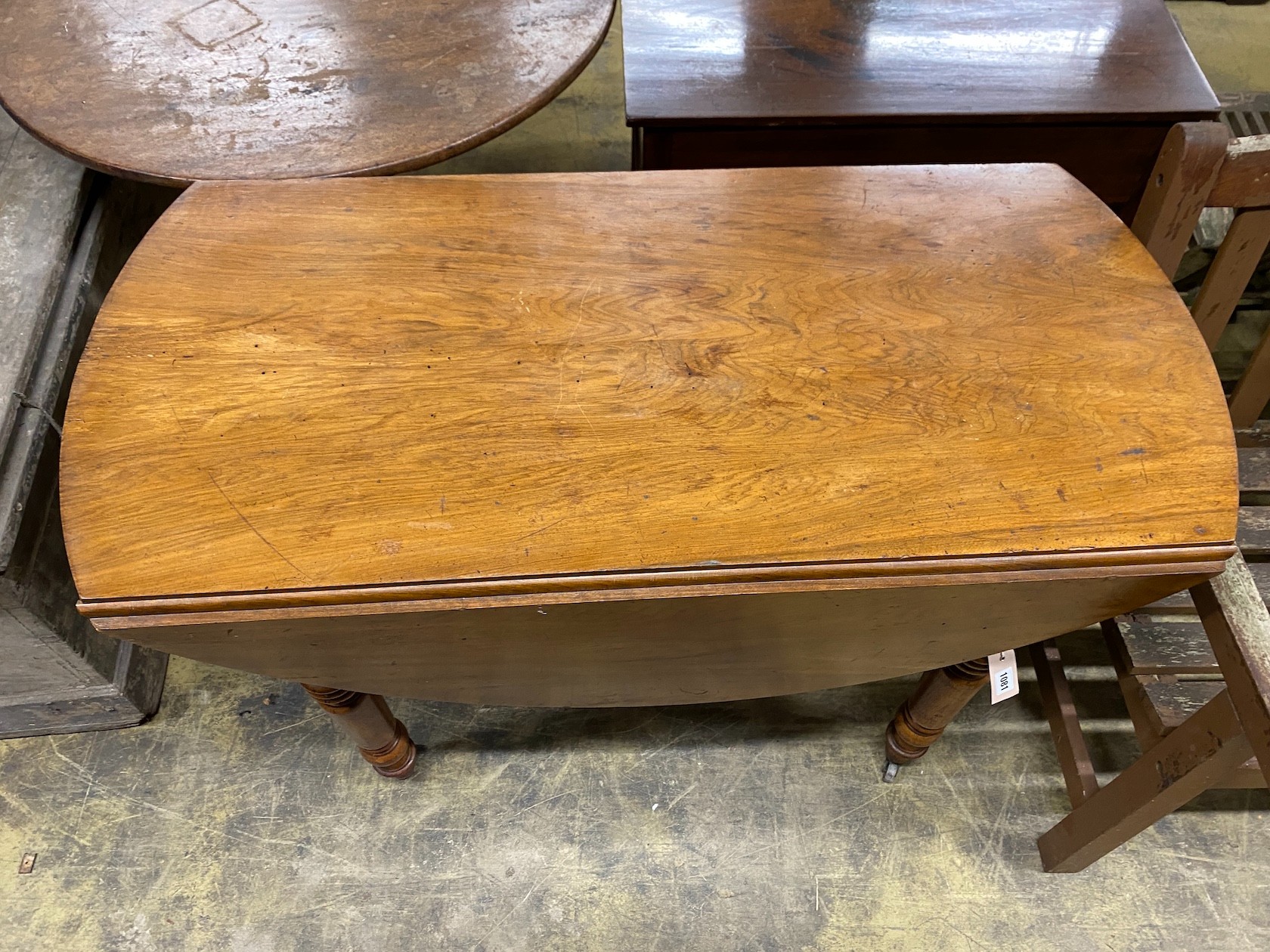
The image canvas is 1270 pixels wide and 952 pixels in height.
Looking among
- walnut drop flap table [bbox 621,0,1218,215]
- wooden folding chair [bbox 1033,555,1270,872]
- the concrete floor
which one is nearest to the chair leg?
wooden folding chair [bbox 1033,555,1270,872]

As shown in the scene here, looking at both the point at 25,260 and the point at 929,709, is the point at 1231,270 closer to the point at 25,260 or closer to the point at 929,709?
the point at 929,709

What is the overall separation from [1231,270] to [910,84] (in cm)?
64

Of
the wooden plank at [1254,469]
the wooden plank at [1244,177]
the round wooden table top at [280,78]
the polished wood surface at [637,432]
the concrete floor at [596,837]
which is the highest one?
the wooden plank at [1244,177]

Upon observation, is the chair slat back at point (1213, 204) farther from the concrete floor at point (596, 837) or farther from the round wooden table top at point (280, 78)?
the round wooden table top at point (280, 78)

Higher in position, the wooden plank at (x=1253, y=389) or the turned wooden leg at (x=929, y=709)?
the wooden plank at (x=1253, y=389)

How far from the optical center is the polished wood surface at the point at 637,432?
0.85 metres

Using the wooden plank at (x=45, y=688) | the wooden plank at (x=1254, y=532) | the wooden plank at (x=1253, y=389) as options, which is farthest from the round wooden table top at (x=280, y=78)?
the wooden plank at (x=1254, y=532)

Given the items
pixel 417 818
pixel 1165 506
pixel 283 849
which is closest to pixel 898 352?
pixel 1165 506

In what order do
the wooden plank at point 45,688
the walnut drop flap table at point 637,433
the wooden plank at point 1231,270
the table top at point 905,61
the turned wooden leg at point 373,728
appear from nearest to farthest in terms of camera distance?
the walnut drop flap table at point 637,433, the wooden plank at point 1231,270, the turned wooden leg at point 373,728, the wooden plank at point 45,688, the table top at point 905,61

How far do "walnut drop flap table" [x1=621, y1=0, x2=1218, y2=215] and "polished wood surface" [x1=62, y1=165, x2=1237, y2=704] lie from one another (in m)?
0.37

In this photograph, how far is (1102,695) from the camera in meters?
1.58

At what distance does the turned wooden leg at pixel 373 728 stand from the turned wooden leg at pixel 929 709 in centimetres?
83

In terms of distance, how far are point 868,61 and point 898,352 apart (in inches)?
32.2

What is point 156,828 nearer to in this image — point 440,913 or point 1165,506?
point 440,913
